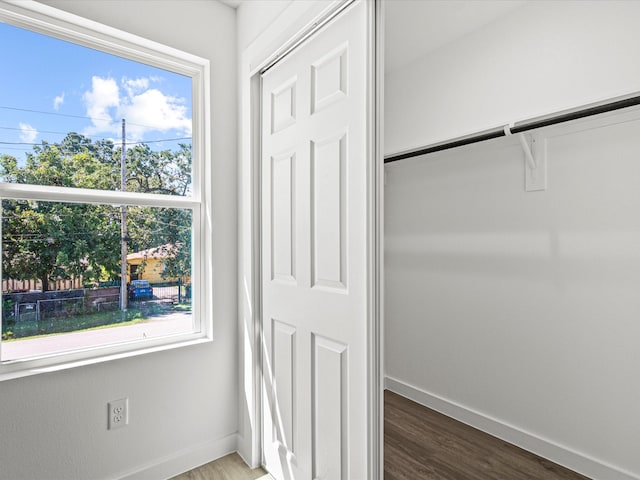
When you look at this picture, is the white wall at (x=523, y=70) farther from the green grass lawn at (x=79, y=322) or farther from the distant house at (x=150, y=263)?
the green grass lawn at (x=79, y=322)

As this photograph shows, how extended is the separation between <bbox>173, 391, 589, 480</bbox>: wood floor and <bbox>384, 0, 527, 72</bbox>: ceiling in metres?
2.59

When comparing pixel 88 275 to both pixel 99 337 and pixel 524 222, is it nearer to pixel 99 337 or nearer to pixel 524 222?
pixel 99 337

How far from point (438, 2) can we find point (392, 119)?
0.97 meters

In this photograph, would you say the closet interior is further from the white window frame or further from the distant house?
the distant house

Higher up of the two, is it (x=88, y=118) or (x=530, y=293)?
(x=88, y=118)

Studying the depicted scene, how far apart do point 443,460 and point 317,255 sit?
148 cm

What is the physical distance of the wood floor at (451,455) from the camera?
1897 mm

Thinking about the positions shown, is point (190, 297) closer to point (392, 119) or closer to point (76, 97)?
point (76, 97)

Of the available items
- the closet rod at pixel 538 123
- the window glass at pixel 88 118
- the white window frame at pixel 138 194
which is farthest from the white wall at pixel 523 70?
the window glass at pixel 88 118

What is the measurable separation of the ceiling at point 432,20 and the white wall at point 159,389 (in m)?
1.03

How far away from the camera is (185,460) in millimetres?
1910

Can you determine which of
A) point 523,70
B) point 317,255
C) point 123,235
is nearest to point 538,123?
point 523,70

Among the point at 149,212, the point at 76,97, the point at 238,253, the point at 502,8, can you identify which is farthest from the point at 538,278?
the point at 76,97

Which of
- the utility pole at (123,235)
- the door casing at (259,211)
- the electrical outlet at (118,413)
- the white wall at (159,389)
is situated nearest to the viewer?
the door casing at (259,211)
